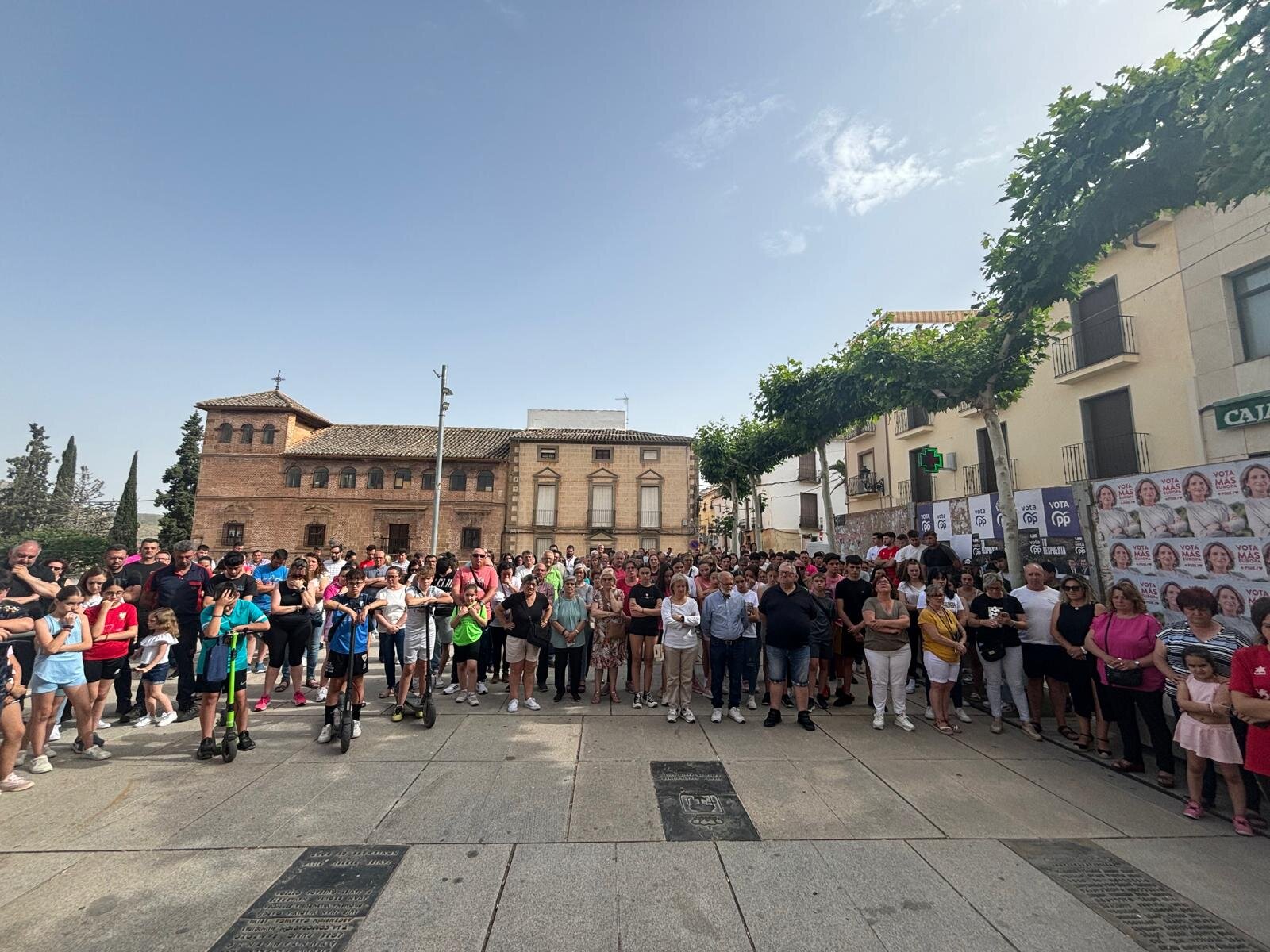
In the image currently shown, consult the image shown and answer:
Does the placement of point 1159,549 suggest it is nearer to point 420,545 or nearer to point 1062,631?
point 1062,631

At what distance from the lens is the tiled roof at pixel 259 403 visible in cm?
3278

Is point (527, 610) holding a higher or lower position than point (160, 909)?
higher

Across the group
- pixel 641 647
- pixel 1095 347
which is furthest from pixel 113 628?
pixel 1095 347

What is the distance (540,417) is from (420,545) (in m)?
12.1

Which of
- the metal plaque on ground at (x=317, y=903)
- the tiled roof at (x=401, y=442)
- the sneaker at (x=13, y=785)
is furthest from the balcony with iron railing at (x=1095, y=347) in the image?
the tiled roof at (x=401, y=442)

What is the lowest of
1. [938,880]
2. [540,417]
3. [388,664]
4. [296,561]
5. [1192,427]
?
[938,880]

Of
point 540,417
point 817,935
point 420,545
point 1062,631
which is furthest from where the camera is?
point 540,417

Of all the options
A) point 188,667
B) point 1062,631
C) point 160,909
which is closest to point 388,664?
point 188,667

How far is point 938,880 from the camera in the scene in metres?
3.29

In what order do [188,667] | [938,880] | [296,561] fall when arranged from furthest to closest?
[296,561] < [188,667] < [938,880]

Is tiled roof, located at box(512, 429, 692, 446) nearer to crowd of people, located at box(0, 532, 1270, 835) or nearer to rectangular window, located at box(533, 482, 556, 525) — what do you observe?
rectangular window, located at box(533, 482, 556, 525)

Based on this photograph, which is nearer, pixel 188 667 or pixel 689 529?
pixel 188 667

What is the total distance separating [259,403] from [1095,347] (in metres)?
40.8

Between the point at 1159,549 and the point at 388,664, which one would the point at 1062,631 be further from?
the point at 388,664
